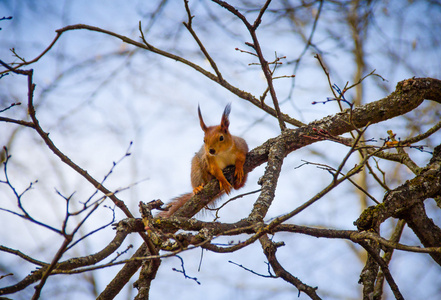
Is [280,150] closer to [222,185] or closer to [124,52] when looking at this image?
[222,185]

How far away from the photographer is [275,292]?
734cm

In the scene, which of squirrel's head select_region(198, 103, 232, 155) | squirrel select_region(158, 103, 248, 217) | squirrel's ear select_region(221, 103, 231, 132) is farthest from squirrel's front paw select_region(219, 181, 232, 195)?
squirrel's ear select_region(221, 103, 231, 132)

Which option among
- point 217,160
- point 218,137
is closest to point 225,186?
point 217,160

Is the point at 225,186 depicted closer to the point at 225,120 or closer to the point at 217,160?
the point at 217,160

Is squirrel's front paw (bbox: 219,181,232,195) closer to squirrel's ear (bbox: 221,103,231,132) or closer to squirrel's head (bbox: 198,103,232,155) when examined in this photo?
squirrel's head (bbox: 198,103,232,155)

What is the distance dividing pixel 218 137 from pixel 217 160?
205 millimetres

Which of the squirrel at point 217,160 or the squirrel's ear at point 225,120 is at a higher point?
the squirrel's ear at point 225,120

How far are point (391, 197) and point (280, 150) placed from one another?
653 mm

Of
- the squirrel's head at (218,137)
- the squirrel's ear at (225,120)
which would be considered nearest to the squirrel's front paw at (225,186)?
the squirrel's head at (218,137)

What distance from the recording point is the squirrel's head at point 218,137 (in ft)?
10.6

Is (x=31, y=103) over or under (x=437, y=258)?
over

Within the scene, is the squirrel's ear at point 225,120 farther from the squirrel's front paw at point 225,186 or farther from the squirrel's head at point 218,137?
the squirrel's front paw at point 225,186

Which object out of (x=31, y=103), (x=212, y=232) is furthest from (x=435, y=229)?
(x=31, y=103)

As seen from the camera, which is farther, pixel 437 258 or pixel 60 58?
pixel 60 58
